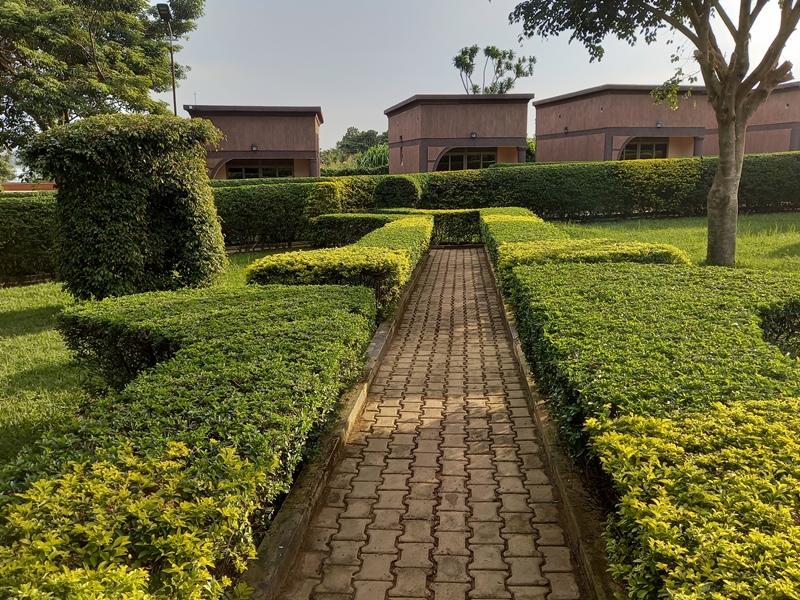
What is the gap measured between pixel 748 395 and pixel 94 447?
3.21 metres

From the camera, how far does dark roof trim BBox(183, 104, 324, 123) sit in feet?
85.1

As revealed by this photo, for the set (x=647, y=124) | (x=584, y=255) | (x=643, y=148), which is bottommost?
(x=584, y=255)

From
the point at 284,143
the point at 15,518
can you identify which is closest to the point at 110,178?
the point at 15,518

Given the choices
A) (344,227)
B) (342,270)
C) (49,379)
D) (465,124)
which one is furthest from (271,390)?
(465,124)

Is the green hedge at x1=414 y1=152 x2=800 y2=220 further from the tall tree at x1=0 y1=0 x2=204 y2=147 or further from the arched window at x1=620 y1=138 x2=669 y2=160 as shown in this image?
the tall tree at x1=0 y1=0 x2=204 y2=147

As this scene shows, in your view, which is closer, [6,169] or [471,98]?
[471,98]

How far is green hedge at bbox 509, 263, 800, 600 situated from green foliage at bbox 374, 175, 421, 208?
13.5m

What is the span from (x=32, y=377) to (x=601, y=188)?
1857 cm

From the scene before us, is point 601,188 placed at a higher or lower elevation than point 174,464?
higher

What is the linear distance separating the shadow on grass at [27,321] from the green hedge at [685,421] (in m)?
7.95

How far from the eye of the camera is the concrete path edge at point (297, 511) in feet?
8.28

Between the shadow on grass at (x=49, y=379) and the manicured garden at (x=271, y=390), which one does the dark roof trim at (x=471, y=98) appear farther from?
the shadow on grass at (x=49, y=379)

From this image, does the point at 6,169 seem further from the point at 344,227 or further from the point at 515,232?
the point at 515,232

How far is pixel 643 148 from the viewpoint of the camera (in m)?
27.9
